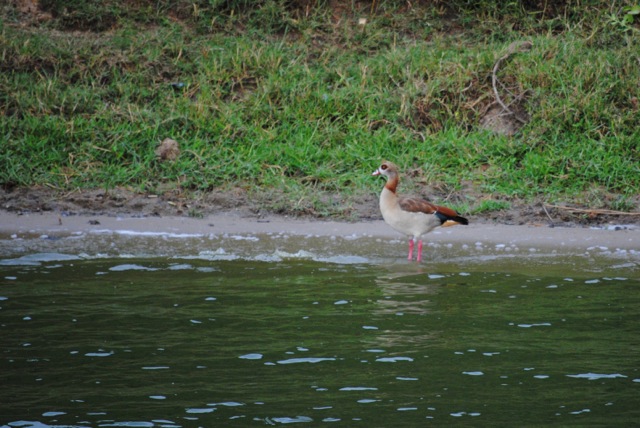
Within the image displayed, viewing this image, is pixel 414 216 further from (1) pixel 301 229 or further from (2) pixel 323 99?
(2) pixel 323 99

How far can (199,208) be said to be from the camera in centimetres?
1220

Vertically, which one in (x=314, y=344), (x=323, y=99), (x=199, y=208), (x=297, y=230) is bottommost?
(x=314, y=344)

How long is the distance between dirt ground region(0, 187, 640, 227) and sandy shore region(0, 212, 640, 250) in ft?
0.57

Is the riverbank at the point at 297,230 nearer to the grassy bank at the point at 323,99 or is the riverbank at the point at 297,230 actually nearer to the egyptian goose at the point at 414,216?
the egyptian goose at the point at 414,216

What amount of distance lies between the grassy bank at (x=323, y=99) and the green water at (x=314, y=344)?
3.25 meters

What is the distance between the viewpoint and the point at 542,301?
816 cm

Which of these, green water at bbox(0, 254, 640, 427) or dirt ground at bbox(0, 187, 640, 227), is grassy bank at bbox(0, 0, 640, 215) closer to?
dirt ground at bbox(0, 187, 640, 227)

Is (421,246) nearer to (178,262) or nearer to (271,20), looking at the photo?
(178,262)

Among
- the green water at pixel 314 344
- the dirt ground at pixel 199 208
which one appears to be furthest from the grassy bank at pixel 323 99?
the green water at pixel 314 344

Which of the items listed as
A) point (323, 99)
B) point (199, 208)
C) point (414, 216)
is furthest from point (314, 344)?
point (323, 99)

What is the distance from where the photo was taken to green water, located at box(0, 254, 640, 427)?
5.54 meters

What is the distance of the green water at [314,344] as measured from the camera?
18.2 ft

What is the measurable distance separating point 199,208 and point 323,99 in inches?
121

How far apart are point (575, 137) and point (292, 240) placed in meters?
4.58
